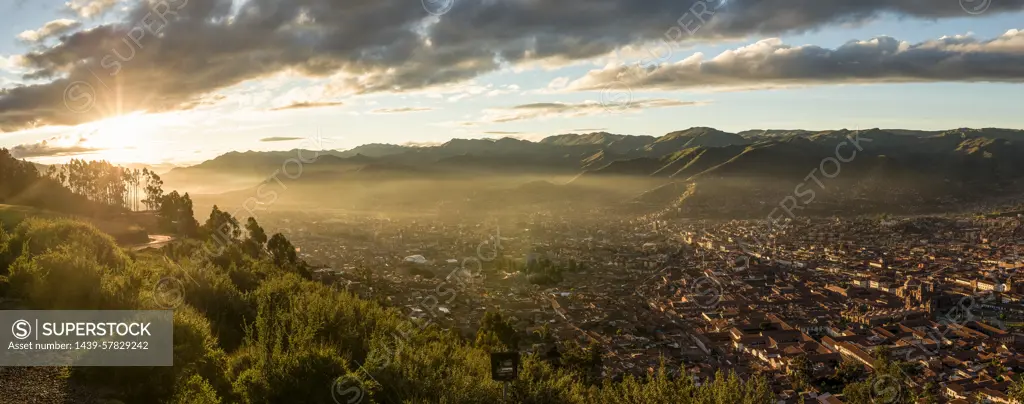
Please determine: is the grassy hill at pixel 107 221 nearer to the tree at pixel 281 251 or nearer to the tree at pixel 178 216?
the tree at pixel 178 216

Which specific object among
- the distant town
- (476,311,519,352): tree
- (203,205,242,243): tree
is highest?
(203,205,242,243): tree

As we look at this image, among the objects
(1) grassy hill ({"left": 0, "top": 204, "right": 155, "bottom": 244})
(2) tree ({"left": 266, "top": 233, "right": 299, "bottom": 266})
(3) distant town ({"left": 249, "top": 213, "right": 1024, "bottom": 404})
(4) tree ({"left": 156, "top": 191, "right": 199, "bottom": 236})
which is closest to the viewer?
(1) grassy hill ({"left": 0, "top": 204, "right": 155, "bottom": 244})

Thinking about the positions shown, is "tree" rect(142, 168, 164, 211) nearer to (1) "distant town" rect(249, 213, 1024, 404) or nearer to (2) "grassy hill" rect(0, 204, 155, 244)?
(2) "grassy hill" rect(0, 204, 155, 244)

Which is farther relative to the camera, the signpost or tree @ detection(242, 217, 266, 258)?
tree @ detection(242, 217, 266, 258)

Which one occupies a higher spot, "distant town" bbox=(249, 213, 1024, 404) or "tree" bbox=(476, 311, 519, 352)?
"tree" bbox=(476, 311, 519, 352)

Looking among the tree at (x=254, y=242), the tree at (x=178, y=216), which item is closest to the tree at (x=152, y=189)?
the tree at (x=178, y=216)

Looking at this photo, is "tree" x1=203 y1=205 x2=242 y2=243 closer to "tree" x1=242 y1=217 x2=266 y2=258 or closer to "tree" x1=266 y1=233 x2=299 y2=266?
"tree" x1=242 y1=217 x2=266 y2=258

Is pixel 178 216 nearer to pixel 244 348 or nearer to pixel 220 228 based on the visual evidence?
pixel 220 228

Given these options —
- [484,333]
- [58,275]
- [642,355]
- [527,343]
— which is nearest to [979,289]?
[642,355]

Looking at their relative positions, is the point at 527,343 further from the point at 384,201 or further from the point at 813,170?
the point at 813,170

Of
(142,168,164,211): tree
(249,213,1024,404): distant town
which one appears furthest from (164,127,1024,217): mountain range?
(142,168,164,211): tree

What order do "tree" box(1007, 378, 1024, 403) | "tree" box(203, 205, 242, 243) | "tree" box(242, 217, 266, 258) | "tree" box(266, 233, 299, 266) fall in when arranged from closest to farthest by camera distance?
"tree" box(1007, 378, 1024, 403), "tree" box(266, 233, 299, 266), "tree" box(242, 217, 266, 258), "tree" box(203, 205, 242, 243)
